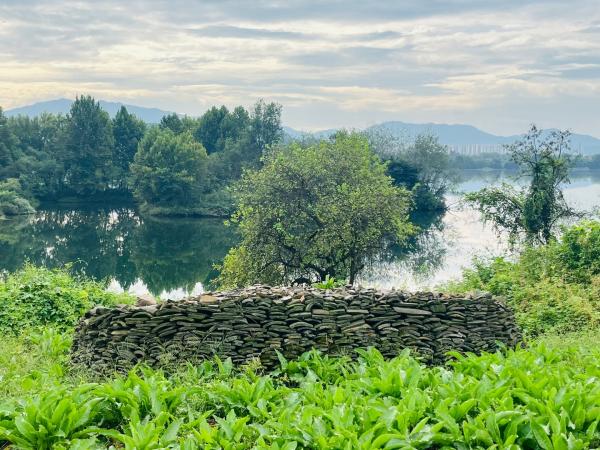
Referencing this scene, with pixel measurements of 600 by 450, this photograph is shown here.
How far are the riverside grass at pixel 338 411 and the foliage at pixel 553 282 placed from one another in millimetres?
6198

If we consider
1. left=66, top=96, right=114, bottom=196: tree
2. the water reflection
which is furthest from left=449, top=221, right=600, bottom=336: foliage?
left=66, top=96, right=114, bottom=196: tree

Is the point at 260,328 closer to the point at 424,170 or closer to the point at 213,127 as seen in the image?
the point at 424,170

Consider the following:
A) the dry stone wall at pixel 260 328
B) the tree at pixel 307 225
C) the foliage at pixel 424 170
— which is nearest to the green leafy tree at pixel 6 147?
the foliage at pixel 424 170

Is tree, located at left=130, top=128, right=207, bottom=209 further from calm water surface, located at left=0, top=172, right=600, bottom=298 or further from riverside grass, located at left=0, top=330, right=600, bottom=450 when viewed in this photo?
riverside grass, located at left=0, top=330, right=600, bottom=450

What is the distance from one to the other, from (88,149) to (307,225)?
54790mm

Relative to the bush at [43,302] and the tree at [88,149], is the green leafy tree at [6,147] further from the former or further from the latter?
the bush at [43,302]

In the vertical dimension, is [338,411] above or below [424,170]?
below

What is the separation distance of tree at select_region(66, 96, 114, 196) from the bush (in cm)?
5981

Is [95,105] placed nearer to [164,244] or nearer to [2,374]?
[164,244]

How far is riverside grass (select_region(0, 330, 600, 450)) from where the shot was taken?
5.39m

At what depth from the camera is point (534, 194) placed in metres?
31.1

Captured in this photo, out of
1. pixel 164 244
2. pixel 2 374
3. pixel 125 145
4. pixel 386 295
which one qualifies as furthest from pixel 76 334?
pixel 125 145

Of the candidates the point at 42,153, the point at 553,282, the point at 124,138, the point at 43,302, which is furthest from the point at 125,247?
the point at 553,282

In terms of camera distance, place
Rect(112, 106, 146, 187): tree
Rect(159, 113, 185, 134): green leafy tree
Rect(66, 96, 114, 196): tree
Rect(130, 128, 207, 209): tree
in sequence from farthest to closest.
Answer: Rect(159, 113, 185, 134): green leafy tree, Rect(112, 106, 146, 187): tree, Rect(66, 96, 114, 196): tree, Rect(130, 128, 207, 209): tree
